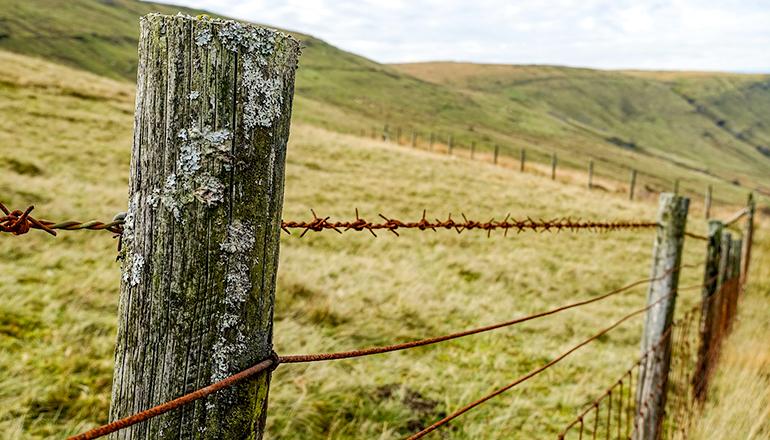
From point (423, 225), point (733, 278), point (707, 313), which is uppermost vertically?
point (423, 225)

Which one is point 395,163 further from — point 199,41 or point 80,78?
point 199,41

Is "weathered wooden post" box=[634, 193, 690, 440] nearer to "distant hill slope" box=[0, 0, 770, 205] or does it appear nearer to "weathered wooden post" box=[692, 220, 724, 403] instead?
"weathered wooden post" box=[692, 220, 724, 403]

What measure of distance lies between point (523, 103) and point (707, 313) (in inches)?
4990

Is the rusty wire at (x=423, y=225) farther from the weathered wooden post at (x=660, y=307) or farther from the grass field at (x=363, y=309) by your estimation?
the grass field at (x=363, y=309)

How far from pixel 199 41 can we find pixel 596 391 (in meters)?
5.03

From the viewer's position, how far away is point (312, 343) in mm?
4785

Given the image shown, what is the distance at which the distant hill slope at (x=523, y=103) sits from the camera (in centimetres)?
7181

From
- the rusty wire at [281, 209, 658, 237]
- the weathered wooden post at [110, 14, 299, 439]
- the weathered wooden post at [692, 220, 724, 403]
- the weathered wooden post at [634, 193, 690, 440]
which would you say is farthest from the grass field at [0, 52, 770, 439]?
the weathered wooden post at [110, 14, 299, 439]

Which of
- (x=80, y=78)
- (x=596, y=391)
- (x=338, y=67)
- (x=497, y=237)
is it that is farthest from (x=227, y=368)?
(x=338, y=67)

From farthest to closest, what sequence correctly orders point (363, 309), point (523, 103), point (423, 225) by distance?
point (523, 103)
point (363, 309)
point (423, 225)

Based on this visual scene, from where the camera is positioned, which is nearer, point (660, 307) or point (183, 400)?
point (183, 400)

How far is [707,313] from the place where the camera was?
14.5ft

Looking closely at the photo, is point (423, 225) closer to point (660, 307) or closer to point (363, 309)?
point (660, 307)

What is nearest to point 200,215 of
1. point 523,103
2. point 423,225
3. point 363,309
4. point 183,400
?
point 183,400
